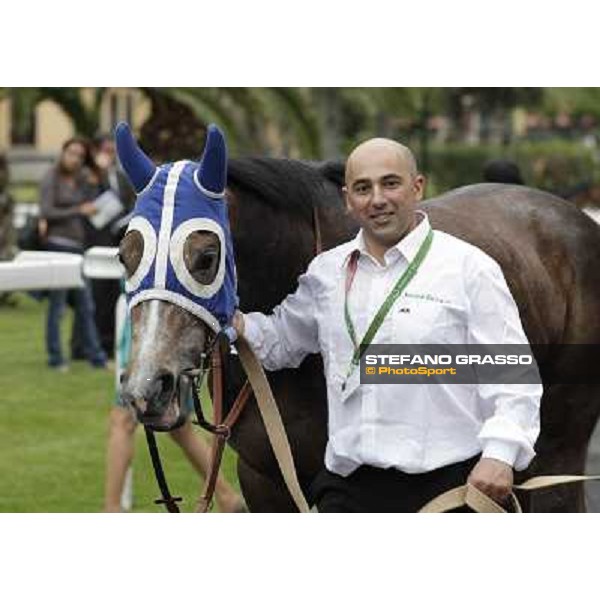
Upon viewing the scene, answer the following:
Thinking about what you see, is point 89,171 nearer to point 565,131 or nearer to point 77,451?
point 77,451

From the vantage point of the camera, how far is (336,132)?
20.2m

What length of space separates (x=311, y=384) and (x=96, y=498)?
3.76 meters

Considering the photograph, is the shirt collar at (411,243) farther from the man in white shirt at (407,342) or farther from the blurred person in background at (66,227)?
the blurred person in background at (66,227)

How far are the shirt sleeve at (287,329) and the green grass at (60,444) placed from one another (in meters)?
2.33

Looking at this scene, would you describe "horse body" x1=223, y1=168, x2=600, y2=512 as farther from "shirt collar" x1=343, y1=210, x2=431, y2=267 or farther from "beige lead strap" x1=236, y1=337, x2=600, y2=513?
"shirt collar" x1=343, y1=210, x2=431, y2=267

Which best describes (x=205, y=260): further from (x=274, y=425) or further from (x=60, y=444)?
(x=60, y=444)

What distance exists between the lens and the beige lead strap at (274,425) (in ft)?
14.8

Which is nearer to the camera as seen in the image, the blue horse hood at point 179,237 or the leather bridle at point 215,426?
the blue horse hood at point 179,237

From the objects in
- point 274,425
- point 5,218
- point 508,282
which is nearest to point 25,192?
point 5,218

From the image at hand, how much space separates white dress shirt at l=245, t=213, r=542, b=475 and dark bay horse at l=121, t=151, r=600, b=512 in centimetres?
41

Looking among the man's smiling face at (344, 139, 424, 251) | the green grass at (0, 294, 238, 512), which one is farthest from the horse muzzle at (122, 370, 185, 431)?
the green grass at (0, 294, 238, 512)

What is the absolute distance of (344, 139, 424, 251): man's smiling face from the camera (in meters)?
4.03

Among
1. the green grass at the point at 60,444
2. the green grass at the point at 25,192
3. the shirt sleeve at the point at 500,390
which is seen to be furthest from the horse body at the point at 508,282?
the green grass at the point at 25,192
